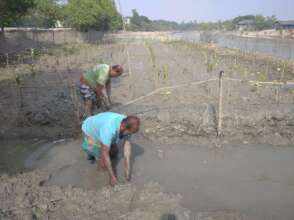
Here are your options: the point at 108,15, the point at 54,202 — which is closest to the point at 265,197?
the point at 54,202

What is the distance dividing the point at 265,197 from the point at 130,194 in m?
1.66

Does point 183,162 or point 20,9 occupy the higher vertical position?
point 20,9

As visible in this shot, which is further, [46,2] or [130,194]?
[46,2]

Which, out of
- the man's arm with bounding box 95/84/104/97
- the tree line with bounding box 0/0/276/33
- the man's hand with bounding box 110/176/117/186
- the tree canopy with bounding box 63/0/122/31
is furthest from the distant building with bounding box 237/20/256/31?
the man's hand with bounding box 110/176/117/186

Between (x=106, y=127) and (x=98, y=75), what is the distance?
1.86 meters

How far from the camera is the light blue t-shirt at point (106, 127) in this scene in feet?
12.0

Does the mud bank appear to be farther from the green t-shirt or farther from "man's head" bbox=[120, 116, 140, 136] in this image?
the green t-shirt

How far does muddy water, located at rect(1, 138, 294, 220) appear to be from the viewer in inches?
156

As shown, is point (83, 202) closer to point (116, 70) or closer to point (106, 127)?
point (106, 127)

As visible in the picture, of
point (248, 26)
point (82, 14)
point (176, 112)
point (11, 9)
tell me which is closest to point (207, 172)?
point (176, 112)

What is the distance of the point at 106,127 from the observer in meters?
3.65

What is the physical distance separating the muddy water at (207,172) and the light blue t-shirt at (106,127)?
0.75m

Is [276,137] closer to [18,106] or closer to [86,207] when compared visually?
[86,207]

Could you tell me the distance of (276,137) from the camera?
5832 millimetres
